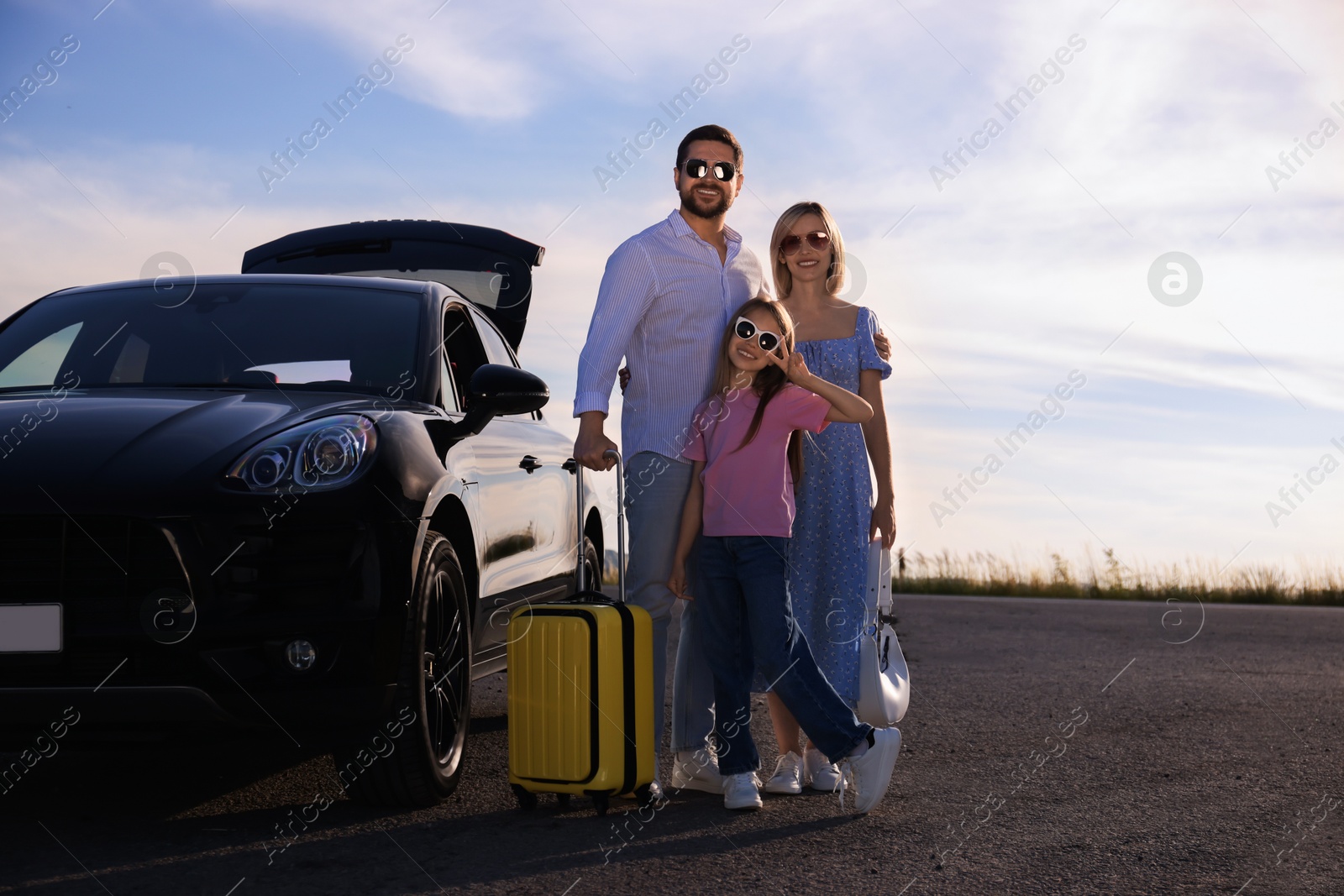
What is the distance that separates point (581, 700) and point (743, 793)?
2.04 feet

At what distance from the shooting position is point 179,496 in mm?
3494

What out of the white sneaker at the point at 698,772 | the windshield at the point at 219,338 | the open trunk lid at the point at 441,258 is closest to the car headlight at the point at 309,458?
the windshield at the point at 219,338

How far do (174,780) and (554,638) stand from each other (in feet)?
5.11

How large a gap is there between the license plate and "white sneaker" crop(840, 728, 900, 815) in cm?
233

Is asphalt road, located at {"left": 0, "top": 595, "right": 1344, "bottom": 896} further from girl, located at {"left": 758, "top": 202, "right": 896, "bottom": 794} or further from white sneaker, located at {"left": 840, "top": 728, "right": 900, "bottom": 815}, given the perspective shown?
girl, located at {"left": 758, "top": 202, "right": 896, "bottom": 794}

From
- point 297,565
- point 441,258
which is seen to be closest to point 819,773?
point 297,565

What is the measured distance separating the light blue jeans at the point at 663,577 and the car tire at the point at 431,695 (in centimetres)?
60

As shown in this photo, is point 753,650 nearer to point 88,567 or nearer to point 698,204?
point 698,204

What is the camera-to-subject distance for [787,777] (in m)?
4.45

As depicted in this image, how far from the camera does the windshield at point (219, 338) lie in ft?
15.0

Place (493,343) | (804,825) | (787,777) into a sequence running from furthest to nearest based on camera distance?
(493,343)
(787,777)
(804,825)

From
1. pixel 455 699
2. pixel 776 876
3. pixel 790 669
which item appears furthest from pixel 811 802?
pixel 455 699

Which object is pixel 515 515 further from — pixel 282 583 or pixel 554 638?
pixel 282 583

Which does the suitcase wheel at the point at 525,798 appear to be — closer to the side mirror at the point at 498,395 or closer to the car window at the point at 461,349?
the side mirror at the point at 498,395
